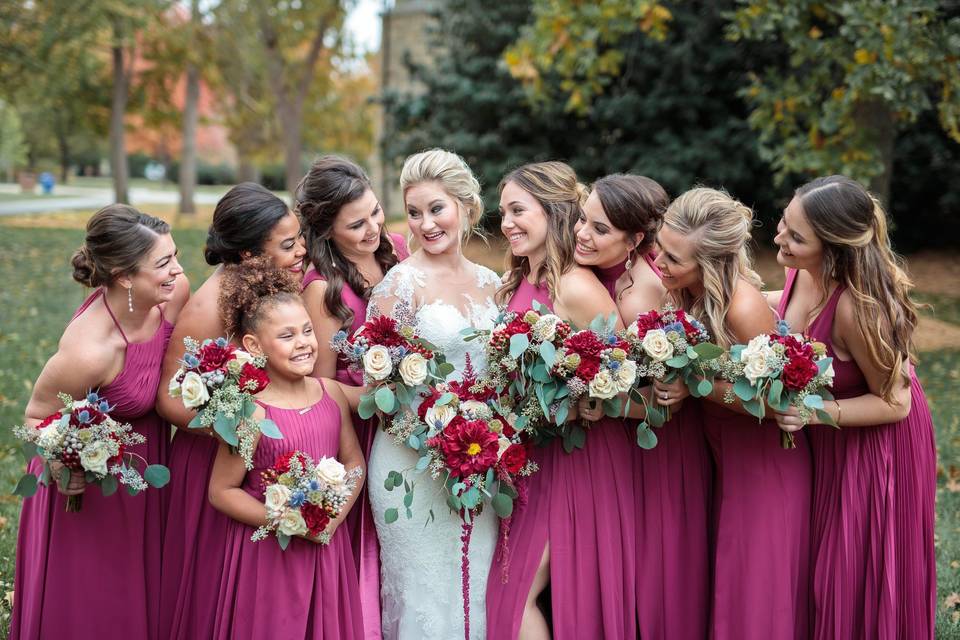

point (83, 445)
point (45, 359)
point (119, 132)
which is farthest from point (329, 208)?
point (119, 132)

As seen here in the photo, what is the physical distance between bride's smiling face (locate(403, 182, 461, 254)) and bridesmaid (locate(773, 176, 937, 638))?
1685 mm

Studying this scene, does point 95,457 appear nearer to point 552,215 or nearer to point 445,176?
point 445,176

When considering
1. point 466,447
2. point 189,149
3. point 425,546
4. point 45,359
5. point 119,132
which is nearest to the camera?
point 466,447

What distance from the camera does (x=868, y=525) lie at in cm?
412

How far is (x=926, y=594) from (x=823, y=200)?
1993mm

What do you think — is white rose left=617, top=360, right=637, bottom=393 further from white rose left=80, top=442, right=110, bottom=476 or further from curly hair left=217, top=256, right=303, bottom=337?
white rose left=80, top=442, right=110, bottom=476

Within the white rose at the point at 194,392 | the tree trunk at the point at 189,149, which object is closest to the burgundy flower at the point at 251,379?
the white rose at the point at 194,392

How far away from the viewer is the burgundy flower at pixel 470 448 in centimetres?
377

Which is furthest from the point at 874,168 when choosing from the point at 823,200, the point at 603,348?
the point at 603,348

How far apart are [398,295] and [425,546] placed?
4.22 feet

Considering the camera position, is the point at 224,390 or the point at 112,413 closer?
the point at 224,390

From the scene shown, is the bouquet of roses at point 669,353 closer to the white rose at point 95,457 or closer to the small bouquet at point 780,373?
the small bouquet at point 780,373

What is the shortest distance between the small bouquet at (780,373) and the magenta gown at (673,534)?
0.65m

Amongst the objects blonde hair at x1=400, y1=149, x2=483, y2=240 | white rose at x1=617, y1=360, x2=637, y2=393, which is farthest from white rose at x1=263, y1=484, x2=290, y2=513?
blonde hair at x1=400, y1=149, x2=483, y2=240
